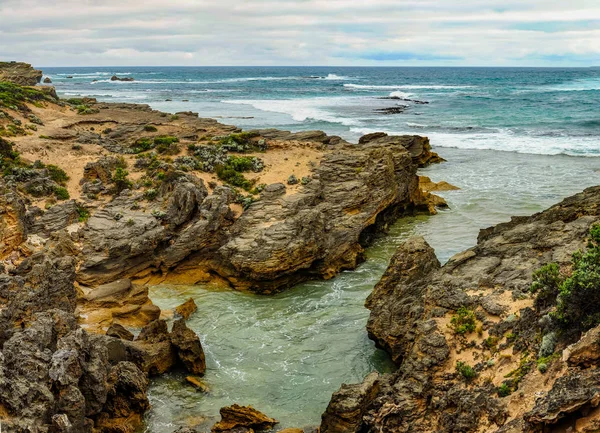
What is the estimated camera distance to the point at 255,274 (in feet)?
77.0

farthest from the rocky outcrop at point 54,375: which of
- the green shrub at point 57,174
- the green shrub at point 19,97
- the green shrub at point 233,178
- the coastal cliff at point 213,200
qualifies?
the green shrub at point 19,97

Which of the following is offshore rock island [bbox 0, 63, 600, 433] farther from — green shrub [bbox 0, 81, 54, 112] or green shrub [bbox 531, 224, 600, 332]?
green shrub [bbox 0, 81, 54, 112]

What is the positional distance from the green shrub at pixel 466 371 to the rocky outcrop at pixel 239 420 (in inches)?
209

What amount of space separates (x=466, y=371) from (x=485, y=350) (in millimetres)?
834

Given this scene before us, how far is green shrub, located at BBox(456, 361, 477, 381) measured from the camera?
1260 cm

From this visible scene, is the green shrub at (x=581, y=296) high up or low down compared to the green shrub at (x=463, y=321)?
up

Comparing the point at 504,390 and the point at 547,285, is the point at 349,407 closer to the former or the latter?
the point at 504,390

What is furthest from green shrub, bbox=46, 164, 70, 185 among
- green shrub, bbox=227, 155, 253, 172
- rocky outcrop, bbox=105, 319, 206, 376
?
rocky outcrop, bbox=105, 319, 206, 376

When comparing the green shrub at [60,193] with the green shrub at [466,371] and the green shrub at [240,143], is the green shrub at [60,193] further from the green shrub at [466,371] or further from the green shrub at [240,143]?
the green shrub at [466,371]

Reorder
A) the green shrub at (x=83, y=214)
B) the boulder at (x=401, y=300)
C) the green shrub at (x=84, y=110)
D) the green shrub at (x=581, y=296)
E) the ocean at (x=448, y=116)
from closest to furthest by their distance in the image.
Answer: the green shrub at (x=581, y=296) → the boulder at (x=401, y=300) → the green shrub at (x=83, y=214) → the green shrub at (x=84, y=110) → the ocean at (x=448, y=116)

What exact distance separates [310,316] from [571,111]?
70033mm

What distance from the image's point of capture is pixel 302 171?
29984mm

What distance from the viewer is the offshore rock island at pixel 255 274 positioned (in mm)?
11703

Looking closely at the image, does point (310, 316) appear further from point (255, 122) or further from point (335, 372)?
point (255, 122)
